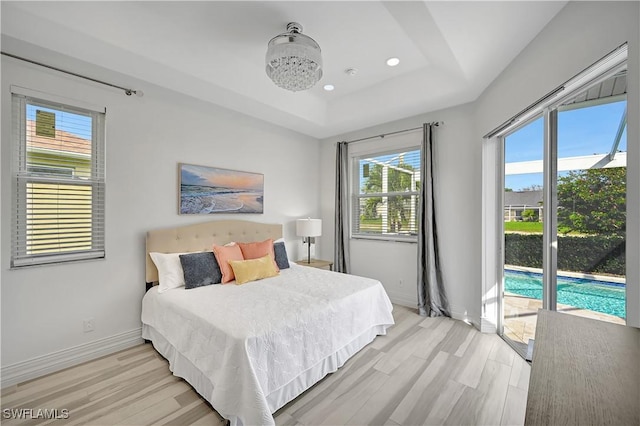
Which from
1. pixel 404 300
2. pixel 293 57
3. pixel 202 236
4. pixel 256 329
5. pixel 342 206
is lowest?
pixel 404 300

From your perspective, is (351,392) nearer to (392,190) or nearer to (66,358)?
(66,358)

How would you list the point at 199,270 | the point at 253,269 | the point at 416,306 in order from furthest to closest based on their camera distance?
the point at 416,306
the point at 253,269
the point at 199,270

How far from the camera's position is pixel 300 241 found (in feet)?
14.5

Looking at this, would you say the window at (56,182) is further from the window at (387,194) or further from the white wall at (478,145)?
the window at (387,194)

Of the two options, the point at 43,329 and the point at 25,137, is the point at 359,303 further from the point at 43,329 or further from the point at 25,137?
the point at 25,137

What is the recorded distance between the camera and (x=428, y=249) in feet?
11.2

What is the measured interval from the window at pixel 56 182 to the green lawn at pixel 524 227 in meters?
3.79

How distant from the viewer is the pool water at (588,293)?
1.54 m

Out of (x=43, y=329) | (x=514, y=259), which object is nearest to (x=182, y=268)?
(x=43, y=329)

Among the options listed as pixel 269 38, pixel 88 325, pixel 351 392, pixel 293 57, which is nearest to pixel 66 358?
pixel 88 325

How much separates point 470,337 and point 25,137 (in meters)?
4.38

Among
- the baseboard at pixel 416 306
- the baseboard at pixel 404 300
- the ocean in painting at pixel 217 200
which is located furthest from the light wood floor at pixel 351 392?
the ocean in painting at pixel 217 200

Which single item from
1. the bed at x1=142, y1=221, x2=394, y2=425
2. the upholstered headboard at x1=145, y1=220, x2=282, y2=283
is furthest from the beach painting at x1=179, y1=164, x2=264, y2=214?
the bed at x1=142, y1=221, x2=394, y2=425

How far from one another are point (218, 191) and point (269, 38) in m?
1.77
